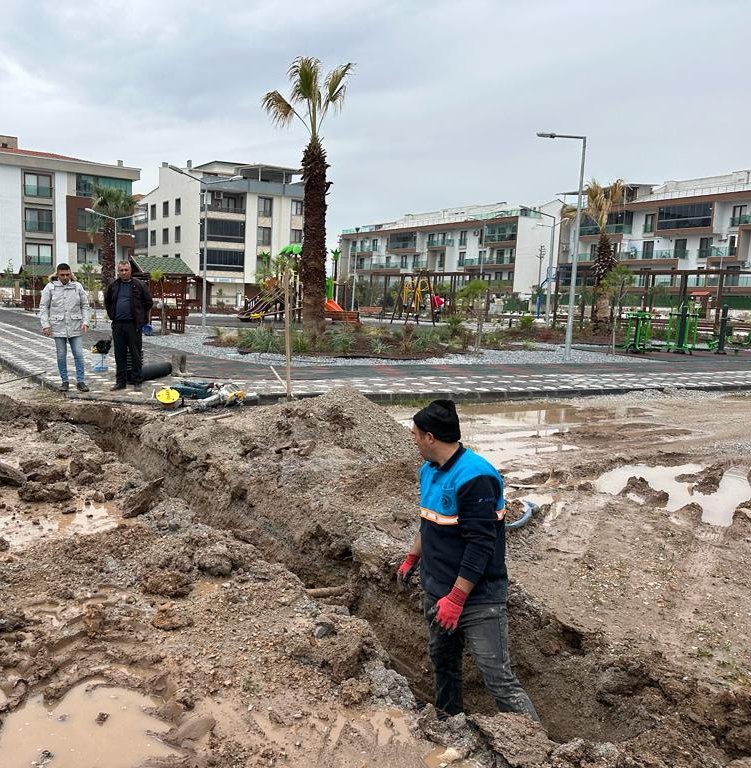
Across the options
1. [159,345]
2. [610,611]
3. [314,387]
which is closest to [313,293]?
[159,345]

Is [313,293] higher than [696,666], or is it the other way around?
[313,293]

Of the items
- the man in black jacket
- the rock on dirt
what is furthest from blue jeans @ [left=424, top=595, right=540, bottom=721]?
the man in black jacket

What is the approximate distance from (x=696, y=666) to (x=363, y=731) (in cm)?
179

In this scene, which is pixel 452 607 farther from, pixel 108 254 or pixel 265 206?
pixel 265 206

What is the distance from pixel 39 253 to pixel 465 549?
218 ft

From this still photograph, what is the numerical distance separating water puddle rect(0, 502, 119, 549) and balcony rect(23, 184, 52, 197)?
62.7 metres

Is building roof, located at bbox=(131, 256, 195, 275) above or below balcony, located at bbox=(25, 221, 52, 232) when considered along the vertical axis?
below

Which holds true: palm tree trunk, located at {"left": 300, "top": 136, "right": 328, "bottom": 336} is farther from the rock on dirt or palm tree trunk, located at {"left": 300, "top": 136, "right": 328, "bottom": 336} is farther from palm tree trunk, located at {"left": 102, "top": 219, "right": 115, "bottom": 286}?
palm tree trunk, located at {"left": 102, "top": 219, "right": 115, "bottom": 286}

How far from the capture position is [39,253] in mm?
60844

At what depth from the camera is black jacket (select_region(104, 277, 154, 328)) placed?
10.2 m

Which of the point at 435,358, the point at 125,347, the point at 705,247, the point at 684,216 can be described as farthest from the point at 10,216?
the point at 705,247

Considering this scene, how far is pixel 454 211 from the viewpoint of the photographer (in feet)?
263

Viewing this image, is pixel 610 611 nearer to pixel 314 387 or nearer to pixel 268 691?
pixel 268 691

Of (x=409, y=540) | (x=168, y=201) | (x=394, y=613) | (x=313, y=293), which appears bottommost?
(x=394, y=613)
